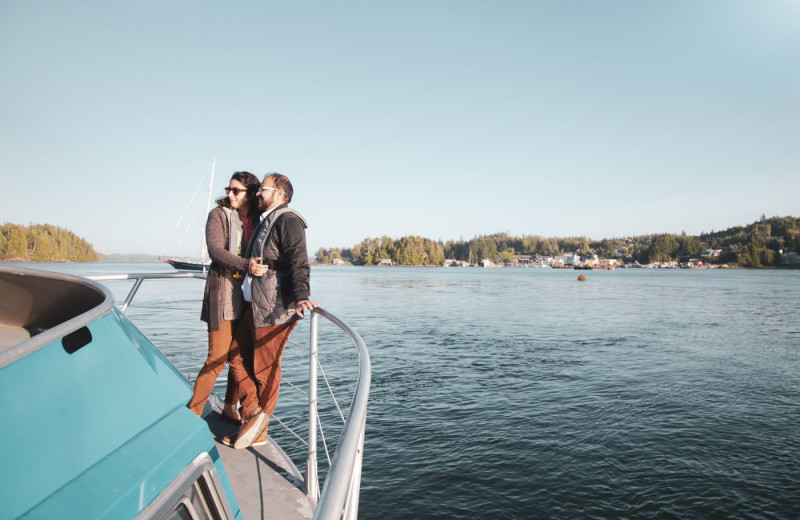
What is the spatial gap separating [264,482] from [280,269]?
5.07 ft

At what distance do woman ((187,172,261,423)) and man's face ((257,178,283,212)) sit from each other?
36cm

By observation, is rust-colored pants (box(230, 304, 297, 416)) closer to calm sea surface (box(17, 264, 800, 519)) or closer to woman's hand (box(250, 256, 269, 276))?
woman's hand (box(250, 256, 269, 276))

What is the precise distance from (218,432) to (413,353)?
12007 mm

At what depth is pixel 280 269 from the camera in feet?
12.6

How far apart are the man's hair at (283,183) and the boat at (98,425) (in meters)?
2.11

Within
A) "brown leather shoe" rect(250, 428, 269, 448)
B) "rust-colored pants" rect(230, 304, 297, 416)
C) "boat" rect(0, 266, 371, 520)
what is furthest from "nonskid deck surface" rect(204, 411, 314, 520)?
"boat" rect(0, 266, 371, 520)

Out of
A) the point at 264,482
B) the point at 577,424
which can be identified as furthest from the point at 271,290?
the point at 577,424

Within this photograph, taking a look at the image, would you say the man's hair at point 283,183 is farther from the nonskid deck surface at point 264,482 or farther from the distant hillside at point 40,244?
the distant hillside at point 40,244

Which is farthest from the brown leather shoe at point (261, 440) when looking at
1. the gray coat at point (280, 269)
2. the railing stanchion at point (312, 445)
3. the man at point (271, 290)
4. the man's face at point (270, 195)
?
the man's face at point (270, 195)

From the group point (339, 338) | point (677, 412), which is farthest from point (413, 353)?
point (677, 412)

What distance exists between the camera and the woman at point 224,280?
394 cm

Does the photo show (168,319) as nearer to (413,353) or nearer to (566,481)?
(413,353)

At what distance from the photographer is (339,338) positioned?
1878cm

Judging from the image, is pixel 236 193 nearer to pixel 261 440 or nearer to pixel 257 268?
pixel 257 268
